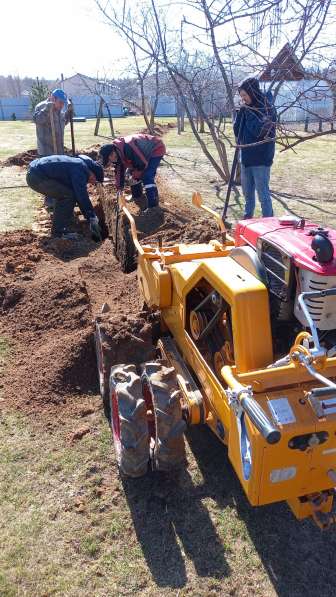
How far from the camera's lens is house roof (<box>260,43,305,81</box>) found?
342cm

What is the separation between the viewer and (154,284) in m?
3.87

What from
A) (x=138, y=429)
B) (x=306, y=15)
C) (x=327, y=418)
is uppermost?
(x=306, y=15)

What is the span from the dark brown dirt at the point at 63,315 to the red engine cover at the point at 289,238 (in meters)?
1.03

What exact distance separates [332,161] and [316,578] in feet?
50.1

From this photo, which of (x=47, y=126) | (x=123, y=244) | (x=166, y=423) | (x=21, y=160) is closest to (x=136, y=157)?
(x=123, y=244)

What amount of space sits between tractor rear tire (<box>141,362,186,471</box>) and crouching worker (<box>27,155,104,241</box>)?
4.95 m

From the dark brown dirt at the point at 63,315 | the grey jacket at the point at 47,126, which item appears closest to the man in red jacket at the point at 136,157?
the dark brown dirt at the point at 63,315

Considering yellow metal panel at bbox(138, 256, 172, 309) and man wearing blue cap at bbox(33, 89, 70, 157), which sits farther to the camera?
man wearing blue cap at bbox(33, 89, 70, 157)

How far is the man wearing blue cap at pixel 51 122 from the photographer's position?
9.97 meters

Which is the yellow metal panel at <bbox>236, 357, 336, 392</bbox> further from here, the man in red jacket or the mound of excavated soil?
the mound of excavated soil

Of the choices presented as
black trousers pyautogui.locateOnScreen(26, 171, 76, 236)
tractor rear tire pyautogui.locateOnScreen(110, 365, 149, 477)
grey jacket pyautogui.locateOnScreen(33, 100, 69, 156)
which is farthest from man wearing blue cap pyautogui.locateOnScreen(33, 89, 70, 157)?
tractor rear tire pyautogui.locateOnScreen(110, 365, 149, 477)

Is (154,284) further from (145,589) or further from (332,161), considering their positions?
(332,161)

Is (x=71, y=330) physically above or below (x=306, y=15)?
below

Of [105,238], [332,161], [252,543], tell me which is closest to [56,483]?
[252,543]
